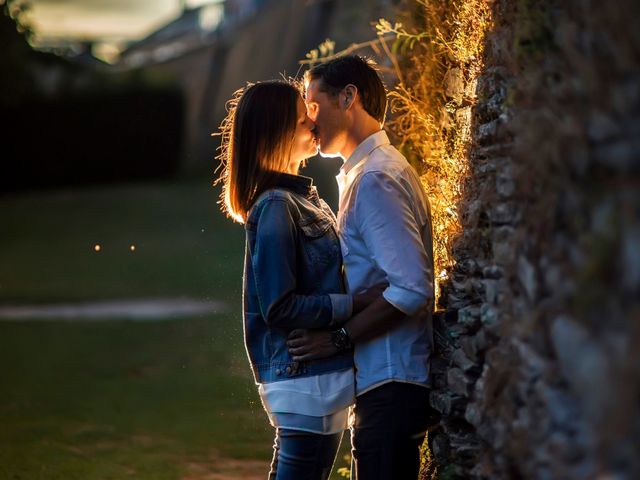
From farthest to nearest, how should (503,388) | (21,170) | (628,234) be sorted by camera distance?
(21,170), (503,388), (628,234)

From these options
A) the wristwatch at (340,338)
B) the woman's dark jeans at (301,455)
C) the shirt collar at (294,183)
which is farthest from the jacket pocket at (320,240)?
the woman's dark jeans at (301,455)

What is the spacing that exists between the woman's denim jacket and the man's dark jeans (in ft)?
0.63

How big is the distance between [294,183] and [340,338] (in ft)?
2.08

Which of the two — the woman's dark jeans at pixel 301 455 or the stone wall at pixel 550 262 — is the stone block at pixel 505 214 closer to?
the stone wall at pixel 550 262

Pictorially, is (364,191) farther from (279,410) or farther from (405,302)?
(279,410)

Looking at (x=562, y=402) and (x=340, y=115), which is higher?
(x=340, y=115)

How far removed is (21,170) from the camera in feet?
90.6

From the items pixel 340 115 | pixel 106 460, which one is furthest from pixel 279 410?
pixel 106 460

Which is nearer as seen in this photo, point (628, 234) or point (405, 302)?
point (628, 234)

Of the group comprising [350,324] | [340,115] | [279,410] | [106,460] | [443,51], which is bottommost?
[106,460]

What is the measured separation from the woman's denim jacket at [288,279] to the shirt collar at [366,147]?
241mm

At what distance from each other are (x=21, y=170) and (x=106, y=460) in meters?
22.0

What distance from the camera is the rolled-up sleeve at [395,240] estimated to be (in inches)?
149

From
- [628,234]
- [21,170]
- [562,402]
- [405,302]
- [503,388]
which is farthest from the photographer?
[21,170]
